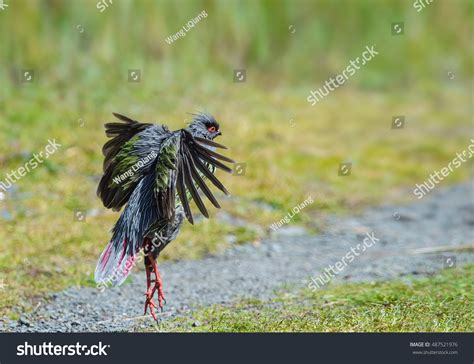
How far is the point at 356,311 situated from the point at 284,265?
2.19 m

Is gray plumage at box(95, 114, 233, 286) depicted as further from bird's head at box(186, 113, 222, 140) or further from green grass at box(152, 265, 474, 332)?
green grass at box(152, 265, 474, 332)

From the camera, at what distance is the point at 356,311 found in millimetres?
6379

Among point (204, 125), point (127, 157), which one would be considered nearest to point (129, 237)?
point (127, 157)

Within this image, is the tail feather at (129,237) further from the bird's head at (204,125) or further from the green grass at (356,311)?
the bird's head at (204,125)

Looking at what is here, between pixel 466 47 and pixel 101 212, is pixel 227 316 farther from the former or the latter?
pixel 466 47

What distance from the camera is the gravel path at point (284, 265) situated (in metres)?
6.59

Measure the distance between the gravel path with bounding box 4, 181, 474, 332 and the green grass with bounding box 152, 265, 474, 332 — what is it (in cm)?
38

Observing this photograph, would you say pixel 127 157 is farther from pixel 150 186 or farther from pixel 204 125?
pixel 204 125

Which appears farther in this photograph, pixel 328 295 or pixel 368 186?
pixel 368 186

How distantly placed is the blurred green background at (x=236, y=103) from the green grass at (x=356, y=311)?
1.62 meters

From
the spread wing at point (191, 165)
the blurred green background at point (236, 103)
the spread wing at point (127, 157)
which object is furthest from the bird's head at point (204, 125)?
the blurred green background at point (236, 103)

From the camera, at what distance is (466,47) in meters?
19.3

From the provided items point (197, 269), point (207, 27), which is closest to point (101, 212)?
point (197, 269)
